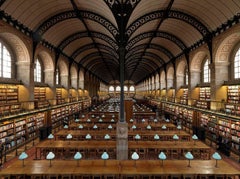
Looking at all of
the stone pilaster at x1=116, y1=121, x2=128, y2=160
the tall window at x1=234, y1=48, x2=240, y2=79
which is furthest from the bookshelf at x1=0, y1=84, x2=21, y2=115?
the tall window at x1=234, y1=48, x2=240, y2=79

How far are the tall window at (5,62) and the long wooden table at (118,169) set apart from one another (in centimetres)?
960

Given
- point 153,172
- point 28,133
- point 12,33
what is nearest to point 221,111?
point 153,172

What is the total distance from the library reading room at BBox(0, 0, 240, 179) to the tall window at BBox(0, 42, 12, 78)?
71 millimetres

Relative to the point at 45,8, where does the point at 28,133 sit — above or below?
below

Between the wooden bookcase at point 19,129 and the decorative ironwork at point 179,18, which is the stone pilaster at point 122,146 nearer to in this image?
the wooden bookcase at point 19,129

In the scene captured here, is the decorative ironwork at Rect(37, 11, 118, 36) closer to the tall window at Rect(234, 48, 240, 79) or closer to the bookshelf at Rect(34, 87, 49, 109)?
the bookshelf at Rect(34, 87, 49, 109)

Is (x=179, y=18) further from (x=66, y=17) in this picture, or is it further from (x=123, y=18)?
(x=66, y=17)

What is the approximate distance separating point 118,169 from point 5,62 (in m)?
12.8

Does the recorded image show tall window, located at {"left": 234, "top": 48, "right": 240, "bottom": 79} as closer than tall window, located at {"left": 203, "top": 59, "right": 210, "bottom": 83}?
Yes

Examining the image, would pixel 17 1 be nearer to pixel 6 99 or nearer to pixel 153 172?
pixel 6 99

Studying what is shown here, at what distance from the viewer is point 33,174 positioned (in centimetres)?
723

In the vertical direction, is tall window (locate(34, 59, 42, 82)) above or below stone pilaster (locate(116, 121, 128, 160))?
above

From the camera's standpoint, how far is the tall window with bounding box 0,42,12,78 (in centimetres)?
1553

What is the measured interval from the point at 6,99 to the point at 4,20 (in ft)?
18.4
